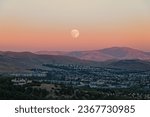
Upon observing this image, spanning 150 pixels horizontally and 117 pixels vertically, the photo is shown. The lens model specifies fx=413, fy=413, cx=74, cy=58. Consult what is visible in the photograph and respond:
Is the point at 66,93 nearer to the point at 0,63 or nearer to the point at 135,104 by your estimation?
the point at 135,104

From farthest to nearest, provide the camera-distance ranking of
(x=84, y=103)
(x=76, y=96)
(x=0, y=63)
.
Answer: (x=0, y=63), (x=76, y=96), (x=84, y=103)

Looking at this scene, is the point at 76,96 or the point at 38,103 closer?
the point at 38,103

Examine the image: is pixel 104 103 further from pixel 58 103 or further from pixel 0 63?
pixel 0 63

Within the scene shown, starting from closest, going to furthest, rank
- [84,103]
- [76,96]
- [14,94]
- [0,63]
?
[84,103]
[14,94]
[76,96]
[0,63]

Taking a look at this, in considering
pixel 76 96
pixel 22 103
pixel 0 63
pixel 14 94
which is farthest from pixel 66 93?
pixel 0 63

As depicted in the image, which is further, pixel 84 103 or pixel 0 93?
pixel 0 93

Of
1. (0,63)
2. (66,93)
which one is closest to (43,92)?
(66,93)

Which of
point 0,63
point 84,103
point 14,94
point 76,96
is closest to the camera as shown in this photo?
point 84,103

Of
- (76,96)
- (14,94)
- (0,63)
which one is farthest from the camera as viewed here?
(0,63)
